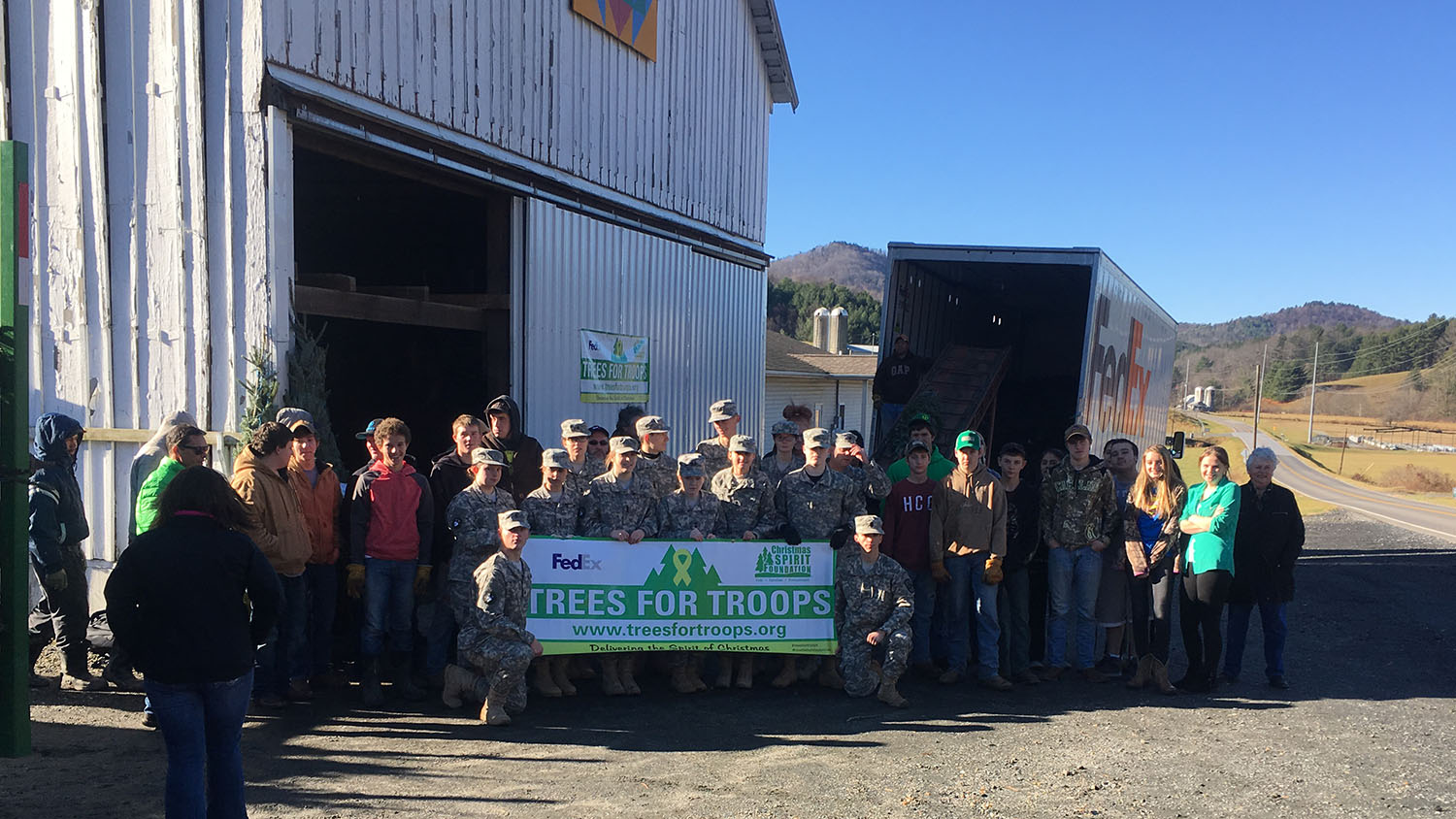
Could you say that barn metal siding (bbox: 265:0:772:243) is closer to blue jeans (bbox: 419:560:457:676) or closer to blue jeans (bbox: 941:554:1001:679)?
blue jeans (bbox: 419:560:457:676)

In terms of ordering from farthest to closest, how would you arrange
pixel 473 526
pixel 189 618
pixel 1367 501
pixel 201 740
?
1. pixel 1367 501
2. pixel 473 526
3. pixel 201 740
4. pixel 189 618

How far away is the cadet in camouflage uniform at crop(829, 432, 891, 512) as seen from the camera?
704 cm

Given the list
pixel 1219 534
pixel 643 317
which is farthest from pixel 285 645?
pixel 1219 534

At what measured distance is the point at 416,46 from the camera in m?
7.98

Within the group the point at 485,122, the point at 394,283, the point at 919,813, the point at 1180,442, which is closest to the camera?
the point at 919,813

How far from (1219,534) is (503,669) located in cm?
502

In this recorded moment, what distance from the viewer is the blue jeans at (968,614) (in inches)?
277

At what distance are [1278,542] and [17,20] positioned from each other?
10168 mm

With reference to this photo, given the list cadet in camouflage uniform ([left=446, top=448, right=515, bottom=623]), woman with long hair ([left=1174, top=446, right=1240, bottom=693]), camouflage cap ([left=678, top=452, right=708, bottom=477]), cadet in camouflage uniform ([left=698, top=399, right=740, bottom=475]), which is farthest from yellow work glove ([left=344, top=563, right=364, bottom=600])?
woman with long hair ([left=1174, top=446, right=1240, bottom=693])

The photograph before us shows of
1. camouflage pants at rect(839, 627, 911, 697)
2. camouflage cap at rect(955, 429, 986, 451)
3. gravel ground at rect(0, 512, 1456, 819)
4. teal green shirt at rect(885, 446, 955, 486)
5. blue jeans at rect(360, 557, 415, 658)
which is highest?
camouflage cap at rect(955, 429, 986, 451)

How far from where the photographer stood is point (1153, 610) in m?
6.98

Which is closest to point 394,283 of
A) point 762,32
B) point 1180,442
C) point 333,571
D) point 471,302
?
point 471,302

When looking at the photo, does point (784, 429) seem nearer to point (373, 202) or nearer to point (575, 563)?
point (575, 563)

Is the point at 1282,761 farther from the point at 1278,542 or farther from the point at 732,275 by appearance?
the point at 732,275
